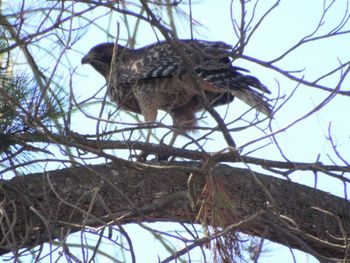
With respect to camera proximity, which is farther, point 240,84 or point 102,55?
point 102,55

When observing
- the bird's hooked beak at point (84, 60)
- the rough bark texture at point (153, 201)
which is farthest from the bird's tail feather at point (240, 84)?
the bird's hooked beak at point (84, 60)

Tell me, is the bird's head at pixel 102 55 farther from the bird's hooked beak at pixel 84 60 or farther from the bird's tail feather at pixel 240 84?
the bird's tail feather at pixel 240 84

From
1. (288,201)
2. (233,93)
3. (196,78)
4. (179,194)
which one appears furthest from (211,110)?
(233,93)

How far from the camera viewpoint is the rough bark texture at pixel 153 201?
4137 mm

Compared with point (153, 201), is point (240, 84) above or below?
above

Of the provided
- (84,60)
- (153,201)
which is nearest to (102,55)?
(84,60)

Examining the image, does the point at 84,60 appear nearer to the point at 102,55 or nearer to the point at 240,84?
the point at 102,55

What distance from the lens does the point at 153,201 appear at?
4.40 metres

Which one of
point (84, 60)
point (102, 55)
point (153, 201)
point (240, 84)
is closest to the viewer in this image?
point (153, 201)

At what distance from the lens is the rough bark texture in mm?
4137

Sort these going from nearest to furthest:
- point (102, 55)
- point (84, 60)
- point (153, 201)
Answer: point (153, 201) → point (84, 60) → point (102, 55)

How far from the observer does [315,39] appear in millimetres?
3521

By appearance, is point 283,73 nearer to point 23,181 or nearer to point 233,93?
point 23,181

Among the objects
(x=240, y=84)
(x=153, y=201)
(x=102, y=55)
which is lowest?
(x=153, y=201)
